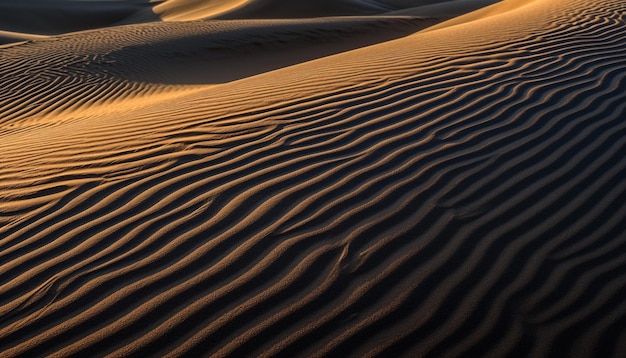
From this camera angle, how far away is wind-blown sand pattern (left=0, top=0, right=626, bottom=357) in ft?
7.53

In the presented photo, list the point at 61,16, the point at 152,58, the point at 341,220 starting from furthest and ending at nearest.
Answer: the point at 61,16 → the point at 152,58 → the point at 341,220

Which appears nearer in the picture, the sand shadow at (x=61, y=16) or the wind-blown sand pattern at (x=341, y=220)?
the wind-blown sand pattern at (x=341, y=220)

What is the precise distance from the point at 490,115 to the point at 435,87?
72 cm

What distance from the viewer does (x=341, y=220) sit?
290cm

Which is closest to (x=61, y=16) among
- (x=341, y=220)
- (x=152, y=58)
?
(x=152, y=58)

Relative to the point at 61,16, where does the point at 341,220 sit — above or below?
below

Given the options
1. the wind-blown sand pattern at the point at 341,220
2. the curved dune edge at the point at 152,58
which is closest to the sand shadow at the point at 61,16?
the curved dune edge at the point at 152,58

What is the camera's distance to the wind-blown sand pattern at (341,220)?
229 centimetres

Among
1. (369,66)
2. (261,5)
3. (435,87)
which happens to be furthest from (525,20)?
(261,5)

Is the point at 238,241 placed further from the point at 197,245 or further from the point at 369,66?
the point at 369,66

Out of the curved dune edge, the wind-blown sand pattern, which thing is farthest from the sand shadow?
the wind-blown sand pattern

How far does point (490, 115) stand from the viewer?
400 centimetres

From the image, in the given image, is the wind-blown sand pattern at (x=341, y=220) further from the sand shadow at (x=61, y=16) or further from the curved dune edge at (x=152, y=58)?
the sand shadow at (x=61, y=16)

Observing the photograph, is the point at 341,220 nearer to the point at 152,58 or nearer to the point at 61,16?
the point at 152,58
